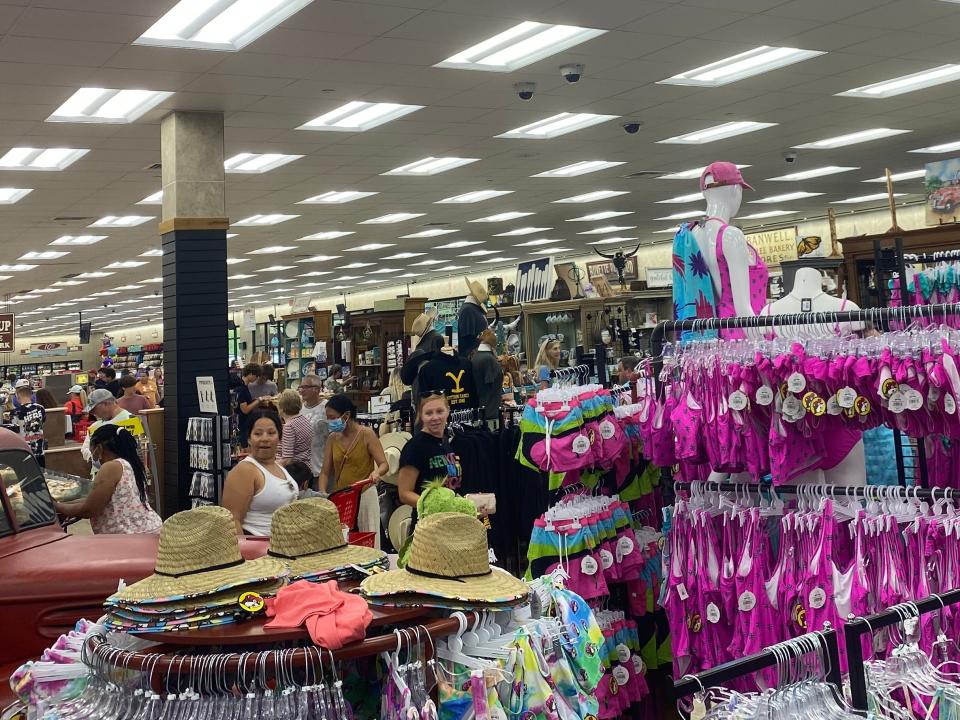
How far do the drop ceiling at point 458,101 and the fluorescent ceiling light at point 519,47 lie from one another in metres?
0.11

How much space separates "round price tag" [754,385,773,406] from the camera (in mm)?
3291

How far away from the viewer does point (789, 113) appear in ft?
31.0

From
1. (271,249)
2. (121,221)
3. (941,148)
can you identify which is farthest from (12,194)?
(941,148)

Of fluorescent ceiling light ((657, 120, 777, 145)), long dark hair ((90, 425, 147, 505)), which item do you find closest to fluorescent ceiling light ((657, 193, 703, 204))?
fluorescent ceiling light ((657, 120, 777, 145))

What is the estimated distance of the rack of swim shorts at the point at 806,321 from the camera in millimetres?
3094

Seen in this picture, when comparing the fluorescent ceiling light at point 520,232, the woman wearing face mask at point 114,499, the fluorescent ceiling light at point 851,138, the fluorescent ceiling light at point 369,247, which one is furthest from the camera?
the fluorescent ceiling light at point 369,247

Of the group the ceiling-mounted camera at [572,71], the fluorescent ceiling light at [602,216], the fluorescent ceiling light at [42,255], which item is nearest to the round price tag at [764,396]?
the ceiling-mounted camera at [572,71]

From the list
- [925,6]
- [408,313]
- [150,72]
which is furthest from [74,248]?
[925,6]

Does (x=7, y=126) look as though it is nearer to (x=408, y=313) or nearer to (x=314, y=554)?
(x=408, y=313)

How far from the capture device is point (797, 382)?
3.20m

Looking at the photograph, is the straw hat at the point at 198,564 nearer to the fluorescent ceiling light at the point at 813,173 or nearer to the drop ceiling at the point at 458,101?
the drop ceiling at the point at 458,101

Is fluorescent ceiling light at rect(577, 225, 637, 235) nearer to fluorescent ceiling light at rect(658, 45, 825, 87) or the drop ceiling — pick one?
the drop ceiling

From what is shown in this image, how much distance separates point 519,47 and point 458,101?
1.26 metres

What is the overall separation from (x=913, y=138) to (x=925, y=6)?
4937 millimetres
